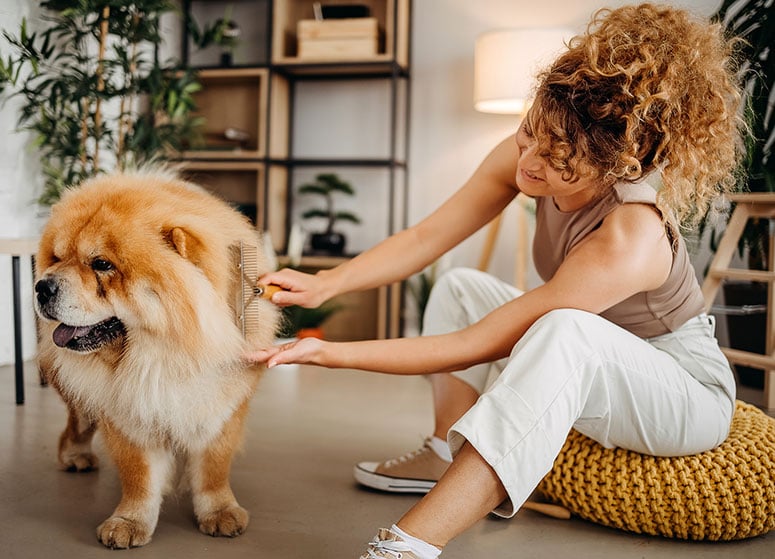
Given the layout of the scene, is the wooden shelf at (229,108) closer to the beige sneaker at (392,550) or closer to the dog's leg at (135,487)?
the dog's leg at (135,487)

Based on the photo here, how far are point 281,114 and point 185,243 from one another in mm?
2954

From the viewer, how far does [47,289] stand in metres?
1.23

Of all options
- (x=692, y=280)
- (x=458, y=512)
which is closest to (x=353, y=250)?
(x=692, y=280)

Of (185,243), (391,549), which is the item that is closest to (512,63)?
(185,243)

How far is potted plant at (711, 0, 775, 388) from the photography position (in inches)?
110

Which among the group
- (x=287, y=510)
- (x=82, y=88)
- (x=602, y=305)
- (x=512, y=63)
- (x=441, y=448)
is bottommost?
(x=287, y=510)

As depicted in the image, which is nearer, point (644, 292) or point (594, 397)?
point (594, 397)

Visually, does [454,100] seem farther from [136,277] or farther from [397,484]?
[136,277]

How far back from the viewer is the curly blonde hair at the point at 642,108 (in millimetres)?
1215

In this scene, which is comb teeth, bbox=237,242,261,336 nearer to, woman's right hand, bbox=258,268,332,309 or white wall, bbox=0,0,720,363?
woman's right hand, bbox=258,268,332,309

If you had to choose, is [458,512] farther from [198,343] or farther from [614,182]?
[614,182]

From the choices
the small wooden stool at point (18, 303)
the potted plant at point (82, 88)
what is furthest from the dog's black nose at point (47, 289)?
the potted plant at point (82, 88)

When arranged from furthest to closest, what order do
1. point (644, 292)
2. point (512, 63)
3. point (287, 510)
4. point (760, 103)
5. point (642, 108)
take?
point (512, 63) < point (760, 103) < point (287, 510) < point (644, 292) < point (642, 108)

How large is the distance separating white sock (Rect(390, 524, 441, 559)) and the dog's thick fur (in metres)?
0.43
